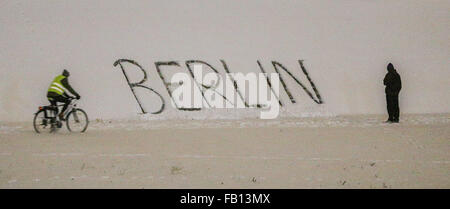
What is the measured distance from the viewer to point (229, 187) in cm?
518

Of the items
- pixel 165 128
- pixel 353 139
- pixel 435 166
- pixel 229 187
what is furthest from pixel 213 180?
pixel 165 128

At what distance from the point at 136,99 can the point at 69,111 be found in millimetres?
3628

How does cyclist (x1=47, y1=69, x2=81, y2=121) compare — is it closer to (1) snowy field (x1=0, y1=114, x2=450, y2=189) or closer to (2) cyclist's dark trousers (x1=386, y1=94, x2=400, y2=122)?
(1) snowy field (x1=0, y1=114, x2=450, y2=189)

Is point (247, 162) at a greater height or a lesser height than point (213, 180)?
greater

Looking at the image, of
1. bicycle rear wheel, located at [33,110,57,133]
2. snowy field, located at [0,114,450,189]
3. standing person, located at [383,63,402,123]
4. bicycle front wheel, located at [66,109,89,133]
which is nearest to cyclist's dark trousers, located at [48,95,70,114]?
bicycle front wheel, located at [66,109,89,133]

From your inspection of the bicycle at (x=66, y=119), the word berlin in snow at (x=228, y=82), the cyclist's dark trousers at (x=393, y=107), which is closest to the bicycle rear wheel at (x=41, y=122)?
the bicycle at (x=66, y=119)

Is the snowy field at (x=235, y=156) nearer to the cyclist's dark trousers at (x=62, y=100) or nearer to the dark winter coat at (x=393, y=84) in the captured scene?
the cyclist's dark trousers at (x=62, y=100)

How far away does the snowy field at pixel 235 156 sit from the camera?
548cm

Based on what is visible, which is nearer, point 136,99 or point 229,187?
point 229,187

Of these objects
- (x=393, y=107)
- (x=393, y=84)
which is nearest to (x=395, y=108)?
(x=393, y=107)

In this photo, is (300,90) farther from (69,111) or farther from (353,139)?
(69,111)
